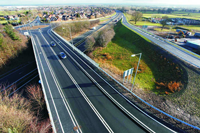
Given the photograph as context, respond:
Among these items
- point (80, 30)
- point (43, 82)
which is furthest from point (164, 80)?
point (80, 30)

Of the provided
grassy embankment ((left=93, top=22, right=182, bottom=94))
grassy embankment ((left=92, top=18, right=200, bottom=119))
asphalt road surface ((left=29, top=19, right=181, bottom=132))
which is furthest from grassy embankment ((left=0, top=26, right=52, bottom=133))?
grassy embankment ((left=93, top=22, right=182, bottom=94))

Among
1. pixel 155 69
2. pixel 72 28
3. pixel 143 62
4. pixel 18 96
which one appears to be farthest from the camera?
pixel 72 28

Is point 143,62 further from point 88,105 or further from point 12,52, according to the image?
point 12,52

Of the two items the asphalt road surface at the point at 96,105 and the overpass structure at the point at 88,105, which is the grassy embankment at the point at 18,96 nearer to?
the overpass structure at the point at 88,105

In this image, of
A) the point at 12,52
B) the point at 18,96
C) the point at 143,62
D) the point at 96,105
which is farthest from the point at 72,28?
the point at 96,105

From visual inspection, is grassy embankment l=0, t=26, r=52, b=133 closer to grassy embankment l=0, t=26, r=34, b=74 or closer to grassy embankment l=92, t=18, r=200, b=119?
grassy embankment l=0, t=26, r=34, b=74

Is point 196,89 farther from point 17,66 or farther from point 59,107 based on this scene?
point 17,66
